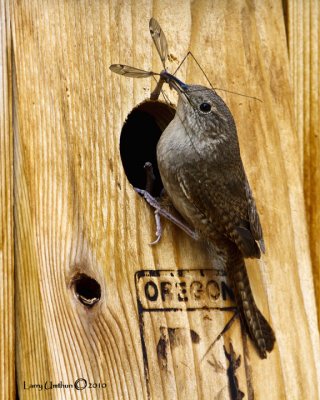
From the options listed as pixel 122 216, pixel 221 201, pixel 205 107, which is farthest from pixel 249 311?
pixel 205 107

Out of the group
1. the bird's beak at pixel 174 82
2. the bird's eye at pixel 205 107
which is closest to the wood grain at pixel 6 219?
the bird's beak at pixel 174 82

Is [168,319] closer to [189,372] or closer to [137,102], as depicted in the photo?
[189,372]

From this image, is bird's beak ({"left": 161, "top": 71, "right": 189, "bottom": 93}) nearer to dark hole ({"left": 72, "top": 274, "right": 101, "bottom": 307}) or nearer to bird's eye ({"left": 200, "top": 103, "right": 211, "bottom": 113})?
bird's eye ({"left": 200, "top": 103, "right": 211, "bottom": 113})

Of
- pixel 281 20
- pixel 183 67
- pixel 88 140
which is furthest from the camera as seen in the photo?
pixel 281 20

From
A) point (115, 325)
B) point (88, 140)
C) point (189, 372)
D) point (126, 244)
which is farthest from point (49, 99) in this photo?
point (189, 372)

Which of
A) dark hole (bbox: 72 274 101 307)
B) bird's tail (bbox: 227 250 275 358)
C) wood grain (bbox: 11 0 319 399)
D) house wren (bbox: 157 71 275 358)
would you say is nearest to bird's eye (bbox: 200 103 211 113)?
house wren (bbox: 157 71 275 358)

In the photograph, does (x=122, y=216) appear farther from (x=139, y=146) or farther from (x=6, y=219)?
(x=139, y=146)
